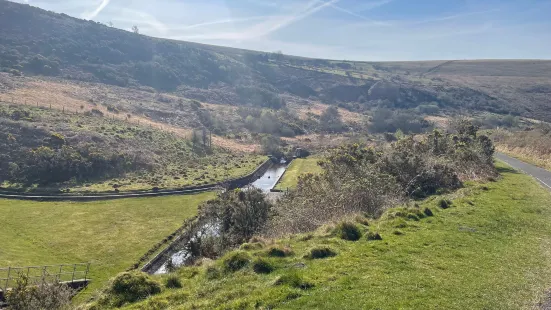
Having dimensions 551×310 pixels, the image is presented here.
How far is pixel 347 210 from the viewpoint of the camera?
26.5 meters

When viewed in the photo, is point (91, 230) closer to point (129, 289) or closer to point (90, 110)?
point (129, 289)

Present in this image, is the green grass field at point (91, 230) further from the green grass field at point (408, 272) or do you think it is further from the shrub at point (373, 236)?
the shrub at point (373, 236)

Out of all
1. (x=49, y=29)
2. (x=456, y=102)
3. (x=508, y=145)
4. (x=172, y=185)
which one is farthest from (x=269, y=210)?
(x=49, y=29)

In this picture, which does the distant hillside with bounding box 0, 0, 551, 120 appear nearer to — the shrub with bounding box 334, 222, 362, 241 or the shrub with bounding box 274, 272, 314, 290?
the shrub with bounding box 334, 222, 362, 241

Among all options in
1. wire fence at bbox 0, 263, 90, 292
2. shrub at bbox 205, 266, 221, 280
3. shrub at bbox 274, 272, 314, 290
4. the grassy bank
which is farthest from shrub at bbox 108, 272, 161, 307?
the grassy bank

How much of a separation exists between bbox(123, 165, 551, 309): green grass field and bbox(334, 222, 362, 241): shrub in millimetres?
611

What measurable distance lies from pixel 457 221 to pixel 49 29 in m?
180

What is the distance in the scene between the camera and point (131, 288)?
1488 cm

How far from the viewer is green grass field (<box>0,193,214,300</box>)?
31.9 m

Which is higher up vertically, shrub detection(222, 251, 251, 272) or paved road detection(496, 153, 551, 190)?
shrub detection(222, 251, 251, 272)

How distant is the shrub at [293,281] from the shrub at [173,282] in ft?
14.4

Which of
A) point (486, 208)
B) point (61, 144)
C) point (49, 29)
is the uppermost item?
point (49, 29)

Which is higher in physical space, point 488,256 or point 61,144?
point 488,256

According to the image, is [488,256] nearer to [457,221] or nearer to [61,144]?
[457,221]
